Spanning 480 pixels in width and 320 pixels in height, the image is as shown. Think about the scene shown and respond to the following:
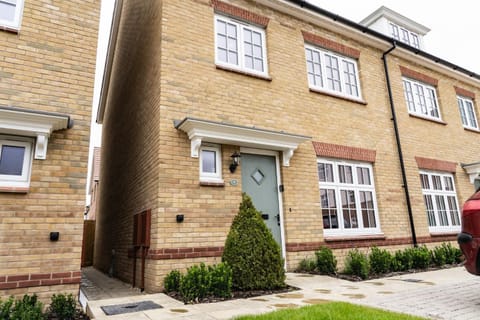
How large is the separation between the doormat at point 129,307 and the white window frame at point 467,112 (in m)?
12.1

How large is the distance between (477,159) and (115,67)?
13255 mm

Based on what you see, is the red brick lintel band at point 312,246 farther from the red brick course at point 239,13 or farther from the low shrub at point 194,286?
the red brick course at point 239,13

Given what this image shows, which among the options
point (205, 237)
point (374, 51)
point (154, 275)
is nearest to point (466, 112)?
point (374, 51)

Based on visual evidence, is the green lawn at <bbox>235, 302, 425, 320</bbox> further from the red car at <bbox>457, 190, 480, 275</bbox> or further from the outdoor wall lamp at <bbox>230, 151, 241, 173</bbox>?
the outdoor wall lamp at <bbox>230, 151, 241, 173</bbox>

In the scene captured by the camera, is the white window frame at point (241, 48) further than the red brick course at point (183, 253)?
Yes

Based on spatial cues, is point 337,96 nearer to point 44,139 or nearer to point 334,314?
point 334,314

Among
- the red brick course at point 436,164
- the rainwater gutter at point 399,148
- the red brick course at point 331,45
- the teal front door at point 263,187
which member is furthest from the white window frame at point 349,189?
the red brick course at point 331,45

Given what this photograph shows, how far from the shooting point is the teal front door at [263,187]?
6578mm

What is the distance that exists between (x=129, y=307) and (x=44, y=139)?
2.63 metres

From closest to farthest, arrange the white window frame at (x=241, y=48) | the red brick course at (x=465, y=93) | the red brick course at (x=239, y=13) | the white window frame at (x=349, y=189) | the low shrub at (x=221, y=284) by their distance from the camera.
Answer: the low shrub at (x=221, y=284)
the white window frame at (x=241, y=48)
the red brick course at (x=239, y=13)
the white window frame at (x=349, y=189)
the red brick course at (x=465, y=93)

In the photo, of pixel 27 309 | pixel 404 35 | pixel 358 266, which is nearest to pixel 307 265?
pixel 358 266

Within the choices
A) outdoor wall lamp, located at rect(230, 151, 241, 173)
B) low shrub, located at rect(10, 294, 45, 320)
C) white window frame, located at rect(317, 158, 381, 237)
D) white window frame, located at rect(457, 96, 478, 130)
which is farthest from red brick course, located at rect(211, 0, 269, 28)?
white window frame, located at rect(457, 96, 478, 130)

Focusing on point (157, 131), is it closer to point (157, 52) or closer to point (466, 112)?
point (157, 52)

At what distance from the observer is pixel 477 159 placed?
1134cm
